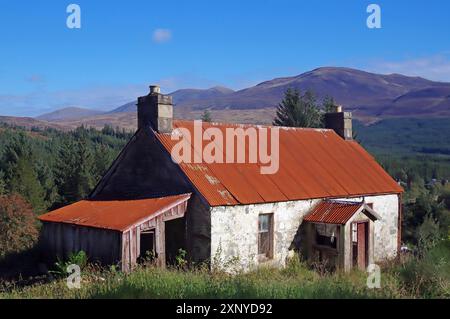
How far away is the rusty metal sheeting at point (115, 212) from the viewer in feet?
47.8

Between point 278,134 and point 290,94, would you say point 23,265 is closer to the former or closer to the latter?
point 278,134

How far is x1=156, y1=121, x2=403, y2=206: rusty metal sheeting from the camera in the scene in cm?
1620

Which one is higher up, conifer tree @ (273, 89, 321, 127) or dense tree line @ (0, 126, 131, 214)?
conifer tree @ (273, 89, 321, 127)

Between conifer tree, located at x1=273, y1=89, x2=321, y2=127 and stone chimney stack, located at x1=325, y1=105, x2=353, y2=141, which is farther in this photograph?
conifer tree, located at x1=273, y1=89, x2=321, y2=127

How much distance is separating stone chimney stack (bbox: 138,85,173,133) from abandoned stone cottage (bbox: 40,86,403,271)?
0.03 m

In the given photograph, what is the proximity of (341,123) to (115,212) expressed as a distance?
13.0m

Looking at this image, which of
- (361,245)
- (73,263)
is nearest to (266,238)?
(361,245)

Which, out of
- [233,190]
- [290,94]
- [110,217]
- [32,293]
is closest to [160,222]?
[110,217]

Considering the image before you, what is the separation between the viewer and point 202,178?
1616 cm

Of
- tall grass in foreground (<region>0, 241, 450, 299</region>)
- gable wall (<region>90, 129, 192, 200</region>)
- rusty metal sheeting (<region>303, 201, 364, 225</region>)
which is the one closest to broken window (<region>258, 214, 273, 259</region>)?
rusty metal sheeting (<region>303, 201, 364, 225</region>)

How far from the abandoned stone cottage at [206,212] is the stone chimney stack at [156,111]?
0.11 feet

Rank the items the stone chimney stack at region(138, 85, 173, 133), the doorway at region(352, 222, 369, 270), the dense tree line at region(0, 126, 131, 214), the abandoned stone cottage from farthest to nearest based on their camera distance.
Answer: the dense tree line at region(0, 126, 131, 214) → the doorway at region(352, 222, 369, 270) → the stone chimney stack at region(138, 85, 173, 133) → the abandoned stone cottage

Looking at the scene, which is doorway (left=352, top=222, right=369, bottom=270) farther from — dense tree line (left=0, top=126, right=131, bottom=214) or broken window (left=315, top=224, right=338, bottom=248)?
dense tree line (left=0, top=126, right=131, bottom=214)

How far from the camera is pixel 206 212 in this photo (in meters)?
15.2
